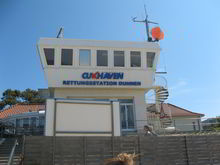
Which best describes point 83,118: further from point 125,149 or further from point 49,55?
point 49,55

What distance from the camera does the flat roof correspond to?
54.8ft

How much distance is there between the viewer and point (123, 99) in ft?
58.9

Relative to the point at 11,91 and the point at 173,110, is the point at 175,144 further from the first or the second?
the point at 11,91

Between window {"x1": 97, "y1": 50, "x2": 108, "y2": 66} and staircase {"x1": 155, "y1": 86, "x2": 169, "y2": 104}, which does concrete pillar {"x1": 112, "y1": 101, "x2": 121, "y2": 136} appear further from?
staircase {"x1": 155, "y1": 86, "x2": 169, "y2": 104}

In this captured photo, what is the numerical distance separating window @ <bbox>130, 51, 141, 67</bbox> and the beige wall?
188cm

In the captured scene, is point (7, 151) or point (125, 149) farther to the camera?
point (7, 151)

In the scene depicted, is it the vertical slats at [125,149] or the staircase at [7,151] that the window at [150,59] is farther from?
the staircase at [7,151]

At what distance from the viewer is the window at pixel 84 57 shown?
17.1 metres

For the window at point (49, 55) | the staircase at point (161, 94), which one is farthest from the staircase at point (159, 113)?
the window at point (49, 55)

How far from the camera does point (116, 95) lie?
57.8ft

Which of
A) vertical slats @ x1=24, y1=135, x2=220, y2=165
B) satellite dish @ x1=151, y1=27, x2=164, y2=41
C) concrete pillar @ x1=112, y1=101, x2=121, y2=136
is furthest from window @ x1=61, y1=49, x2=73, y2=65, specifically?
vertical slats @ x1=24, y1=135, x2=220, y2=165

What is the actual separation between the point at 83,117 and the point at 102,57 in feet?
21.9

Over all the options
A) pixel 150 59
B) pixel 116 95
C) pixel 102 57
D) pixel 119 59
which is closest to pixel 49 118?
pixel 116 95

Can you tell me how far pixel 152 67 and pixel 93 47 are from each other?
4542 mm
